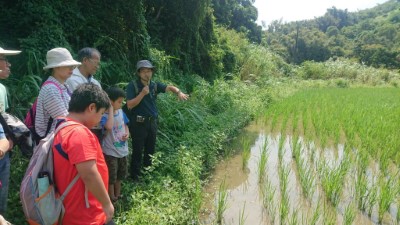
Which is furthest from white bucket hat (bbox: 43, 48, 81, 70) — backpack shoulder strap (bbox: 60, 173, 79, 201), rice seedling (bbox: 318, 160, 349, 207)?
rice seedling (bbox: 318, 160, 349, 207)

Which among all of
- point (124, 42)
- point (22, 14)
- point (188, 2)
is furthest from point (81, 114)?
point (188, 2)

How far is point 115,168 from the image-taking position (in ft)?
9.37

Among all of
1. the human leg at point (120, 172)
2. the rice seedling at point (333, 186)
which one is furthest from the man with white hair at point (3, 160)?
the rice seedling at point (333, 186)

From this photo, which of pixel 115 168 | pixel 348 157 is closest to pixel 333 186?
pixel 348 157

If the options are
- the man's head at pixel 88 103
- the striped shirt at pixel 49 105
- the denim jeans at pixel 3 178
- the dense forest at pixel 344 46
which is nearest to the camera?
the man's head at pixel 88 103

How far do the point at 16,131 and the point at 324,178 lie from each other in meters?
3.31

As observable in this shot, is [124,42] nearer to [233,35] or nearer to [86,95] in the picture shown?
[86,95]

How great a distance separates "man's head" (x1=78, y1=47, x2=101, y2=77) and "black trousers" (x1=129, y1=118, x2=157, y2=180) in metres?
0.92

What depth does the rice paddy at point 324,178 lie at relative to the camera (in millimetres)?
3176

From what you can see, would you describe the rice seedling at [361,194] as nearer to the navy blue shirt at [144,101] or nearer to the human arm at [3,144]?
the navy blue shirt at [144,101]

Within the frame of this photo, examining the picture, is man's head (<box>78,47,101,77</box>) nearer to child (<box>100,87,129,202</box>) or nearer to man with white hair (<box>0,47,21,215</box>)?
child (<box>100,87,129,202</box>)

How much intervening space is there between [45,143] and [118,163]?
1.56 metres

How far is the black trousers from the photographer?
131 inches

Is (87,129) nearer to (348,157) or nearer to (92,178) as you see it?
(92,178)
